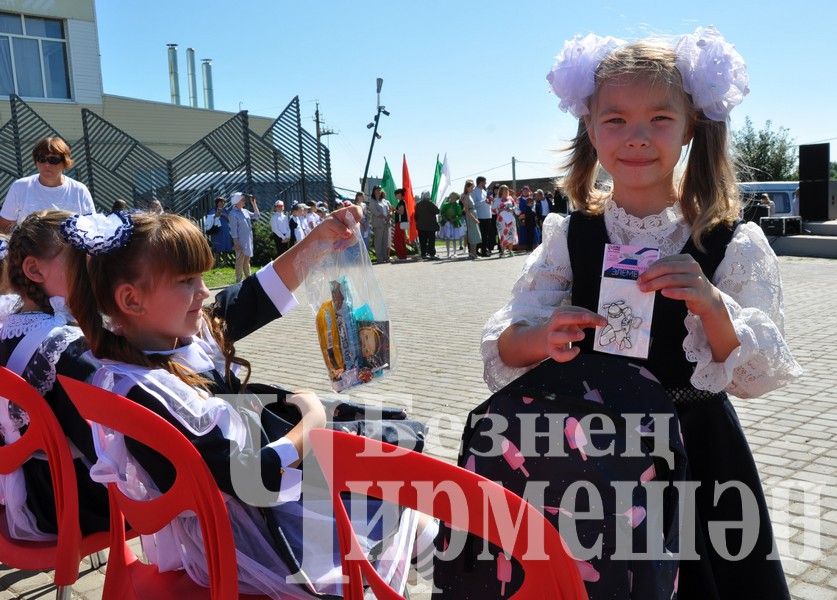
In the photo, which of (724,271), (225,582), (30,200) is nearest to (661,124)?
(724,271)

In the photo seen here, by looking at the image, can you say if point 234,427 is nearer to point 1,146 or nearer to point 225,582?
point 225,582

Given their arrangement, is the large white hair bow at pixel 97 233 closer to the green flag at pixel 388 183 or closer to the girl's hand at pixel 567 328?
the girl's hand at pixel 567 328

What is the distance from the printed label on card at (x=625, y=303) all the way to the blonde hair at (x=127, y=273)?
40.5 inches

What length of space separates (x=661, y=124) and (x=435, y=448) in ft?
9.43

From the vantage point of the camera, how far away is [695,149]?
192 cm

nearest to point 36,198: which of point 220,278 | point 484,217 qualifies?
point 220,278

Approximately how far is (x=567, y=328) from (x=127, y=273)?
1126 millimetres

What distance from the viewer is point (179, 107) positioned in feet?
99.8

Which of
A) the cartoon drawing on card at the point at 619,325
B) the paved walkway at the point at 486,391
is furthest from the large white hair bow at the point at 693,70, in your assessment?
the paved walkway at the point at 486,391

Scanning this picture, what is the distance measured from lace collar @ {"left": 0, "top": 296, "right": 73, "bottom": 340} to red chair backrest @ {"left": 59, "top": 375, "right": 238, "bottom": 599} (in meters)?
0.98

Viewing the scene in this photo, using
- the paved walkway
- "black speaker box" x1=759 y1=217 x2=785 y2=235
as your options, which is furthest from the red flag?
"black speaker box" x1=759 y1=217 x2=785 y2=235

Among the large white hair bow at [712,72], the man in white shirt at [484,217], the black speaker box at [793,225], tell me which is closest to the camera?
the large white hair bow at [712,72]

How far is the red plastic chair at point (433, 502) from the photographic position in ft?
3.47

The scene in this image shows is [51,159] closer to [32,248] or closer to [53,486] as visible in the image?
[32,248]
